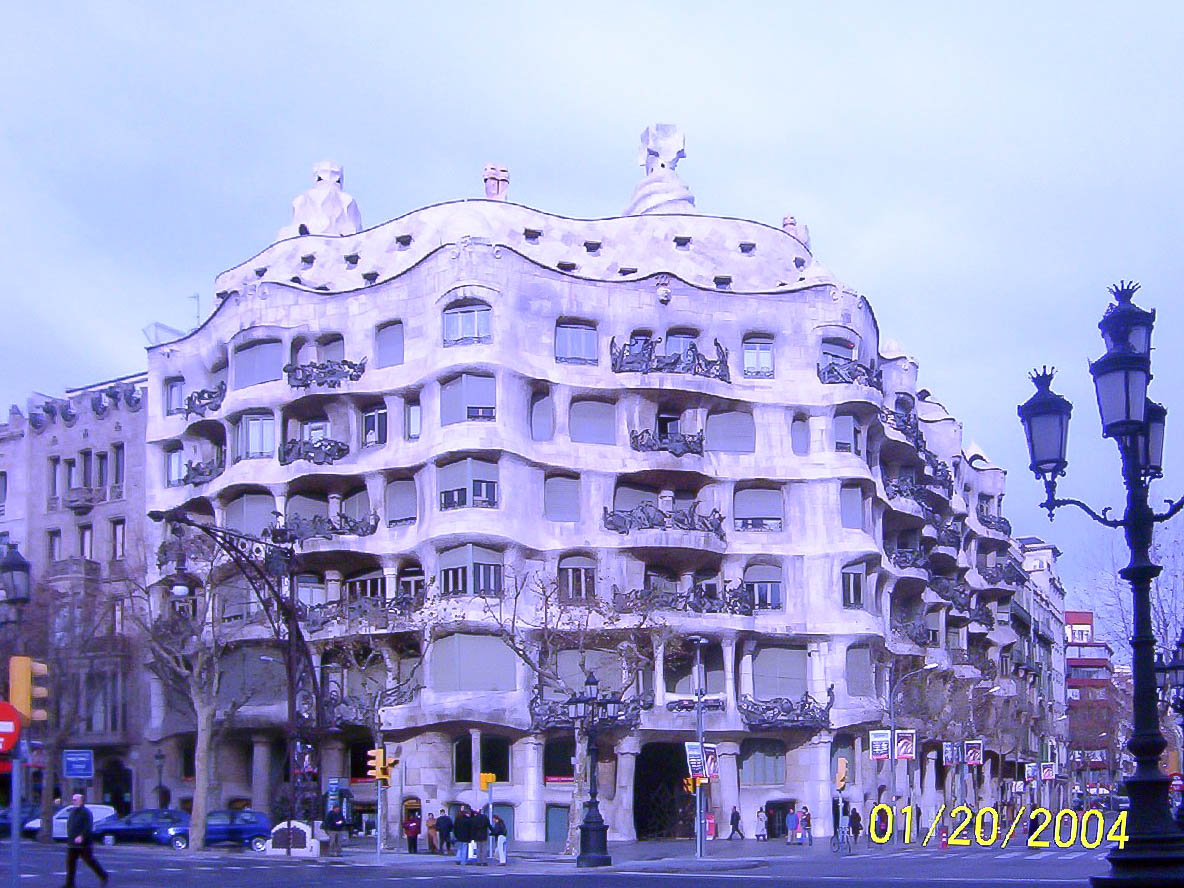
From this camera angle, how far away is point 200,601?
60562mm

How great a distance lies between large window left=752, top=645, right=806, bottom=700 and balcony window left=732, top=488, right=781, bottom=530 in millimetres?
4543

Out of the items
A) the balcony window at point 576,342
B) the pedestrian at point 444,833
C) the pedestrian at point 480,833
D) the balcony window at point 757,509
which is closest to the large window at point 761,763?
the balcony window at point 757,509

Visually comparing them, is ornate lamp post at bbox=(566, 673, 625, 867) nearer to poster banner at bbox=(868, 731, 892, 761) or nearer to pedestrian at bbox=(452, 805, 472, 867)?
pedestrian at bbox=(452, 805, 472, 867)

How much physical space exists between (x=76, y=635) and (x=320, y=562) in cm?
901

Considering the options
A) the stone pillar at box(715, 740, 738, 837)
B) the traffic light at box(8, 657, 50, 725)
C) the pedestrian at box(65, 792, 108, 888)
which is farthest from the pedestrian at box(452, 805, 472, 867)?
the traffic light at box(8, 657, 50, 725)

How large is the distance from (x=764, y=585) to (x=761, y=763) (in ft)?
21.6

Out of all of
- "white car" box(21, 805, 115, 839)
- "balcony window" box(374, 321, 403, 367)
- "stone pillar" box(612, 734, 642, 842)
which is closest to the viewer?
"white car" box(21, 805, 115, 839)

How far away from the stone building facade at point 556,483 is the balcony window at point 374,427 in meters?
0.11

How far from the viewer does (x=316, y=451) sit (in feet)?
197

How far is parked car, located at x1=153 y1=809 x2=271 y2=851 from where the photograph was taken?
51.6 metres

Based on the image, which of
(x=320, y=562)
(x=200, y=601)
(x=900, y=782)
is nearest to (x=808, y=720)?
(x=900, y=782)

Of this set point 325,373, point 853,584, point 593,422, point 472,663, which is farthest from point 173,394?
point 853,584

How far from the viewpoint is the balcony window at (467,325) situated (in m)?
58.0

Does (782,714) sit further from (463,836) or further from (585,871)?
(585,871)
